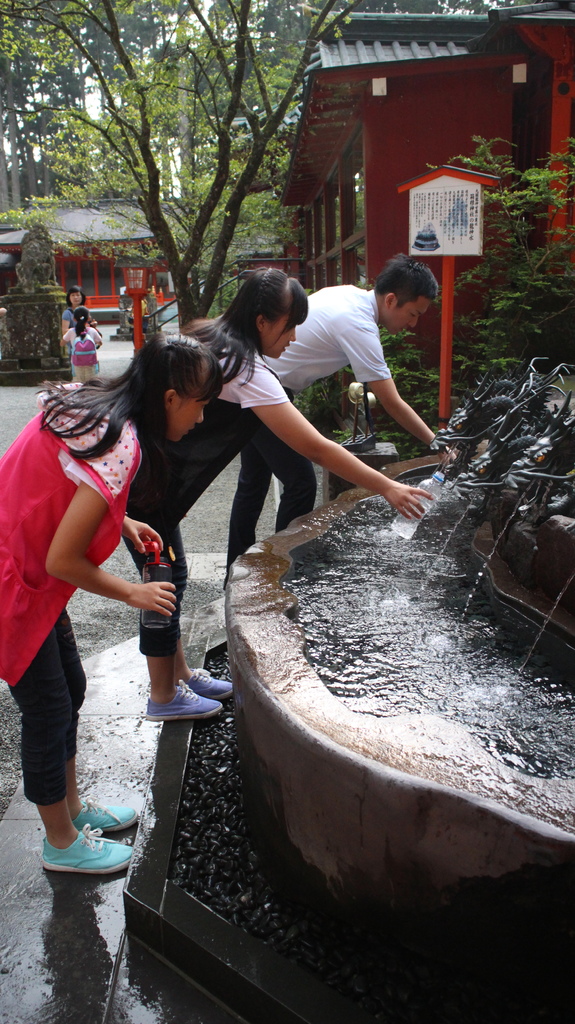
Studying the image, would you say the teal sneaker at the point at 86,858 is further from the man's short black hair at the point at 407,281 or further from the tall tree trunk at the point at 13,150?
the tall tree trunk at the point at 13,150

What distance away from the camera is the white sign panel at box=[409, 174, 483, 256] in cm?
584

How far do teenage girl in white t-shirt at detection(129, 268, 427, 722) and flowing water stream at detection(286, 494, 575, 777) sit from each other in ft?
1.37

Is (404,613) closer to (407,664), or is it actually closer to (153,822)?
Result: (407,664)

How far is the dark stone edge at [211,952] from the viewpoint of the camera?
5.40ft

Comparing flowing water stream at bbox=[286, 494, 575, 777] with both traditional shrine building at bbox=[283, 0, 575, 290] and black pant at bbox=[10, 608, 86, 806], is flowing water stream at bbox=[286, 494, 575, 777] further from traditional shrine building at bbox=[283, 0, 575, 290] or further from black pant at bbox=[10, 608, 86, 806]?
traditional shrine building at bbox=[283, 0, 575, 290]

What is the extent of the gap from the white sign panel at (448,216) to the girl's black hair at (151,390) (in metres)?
4.34

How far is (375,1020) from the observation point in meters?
1.59

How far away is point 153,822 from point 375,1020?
860 mm

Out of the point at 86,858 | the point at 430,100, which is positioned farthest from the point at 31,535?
the point at 430,100

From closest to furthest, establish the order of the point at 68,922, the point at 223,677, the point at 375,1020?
the point at 375,1020 → the point at 68,922 → the point at 223,677

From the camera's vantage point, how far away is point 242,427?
286cm

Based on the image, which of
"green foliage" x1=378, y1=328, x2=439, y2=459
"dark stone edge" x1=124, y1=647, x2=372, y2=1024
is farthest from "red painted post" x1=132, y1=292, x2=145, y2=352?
"dark stone edge" x1=124, y1=647, x2=372, y2=1024

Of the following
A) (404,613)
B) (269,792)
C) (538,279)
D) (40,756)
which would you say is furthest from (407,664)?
(538,279)

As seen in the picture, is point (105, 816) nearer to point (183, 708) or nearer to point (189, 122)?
point (183, 708)
